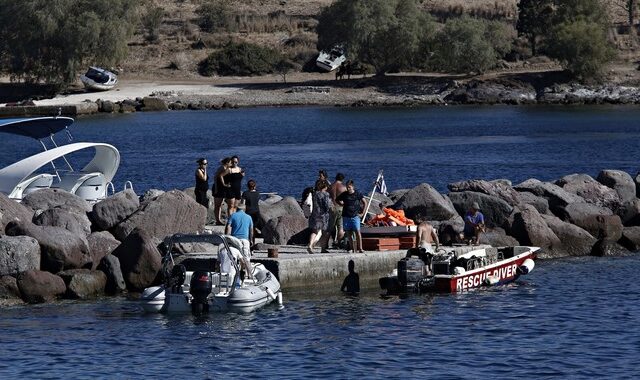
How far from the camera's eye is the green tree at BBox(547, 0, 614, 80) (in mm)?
96625

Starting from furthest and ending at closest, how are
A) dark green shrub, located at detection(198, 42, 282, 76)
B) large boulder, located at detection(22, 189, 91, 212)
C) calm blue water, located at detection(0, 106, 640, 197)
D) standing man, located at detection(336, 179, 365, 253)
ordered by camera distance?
dark green shrub, located at detection(198, 42, 282, 76) → calm blue water, located at detection(0, 106, 640, 197) → large boulder, located at detection(22, 189, 91, 212) → standing man, located at detection(336, 179, 365, 253)

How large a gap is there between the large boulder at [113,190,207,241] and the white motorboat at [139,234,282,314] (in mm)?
3681

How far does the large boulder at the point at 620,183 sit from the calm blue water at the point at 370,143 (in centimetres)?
1035

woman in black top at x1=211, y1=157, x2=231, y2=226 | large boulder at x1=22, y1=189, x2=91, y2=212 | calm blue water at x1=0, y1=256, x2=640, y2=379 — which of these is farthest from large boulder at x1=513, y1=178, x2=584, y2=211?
large boulder at x1=22, y1=189, x2=91, y2=212

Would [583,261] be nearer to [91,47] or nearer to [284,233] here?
[284,233]

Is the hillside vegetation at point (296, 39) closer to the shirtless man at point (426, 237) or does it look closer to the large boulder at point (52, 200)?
the large boulder at point (52, 200)

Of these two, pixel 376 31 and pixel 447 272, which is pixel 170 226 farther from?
pixel 376 31

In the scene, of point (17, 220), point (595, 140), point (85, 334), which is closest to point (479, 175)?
point (595, 140)

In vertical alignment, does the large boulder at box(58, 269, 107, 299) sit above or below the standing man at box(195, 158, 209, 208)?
below

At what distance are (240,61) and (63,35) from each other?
13.4 metres

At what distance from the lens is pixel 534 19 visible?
335 feet

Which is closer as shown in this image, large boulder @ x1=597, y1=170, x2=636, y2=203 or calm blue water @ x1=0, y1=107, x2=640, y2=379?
calm blue water @ x1=0, y1=107, x2=640, y2=379

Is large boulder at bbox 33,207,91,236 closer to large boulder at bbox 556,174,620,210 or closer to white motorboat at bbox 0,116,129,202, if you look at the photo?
white motorboat at bbox 0,116,129,202

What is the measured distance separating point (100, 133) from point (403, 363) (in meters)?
58.8
